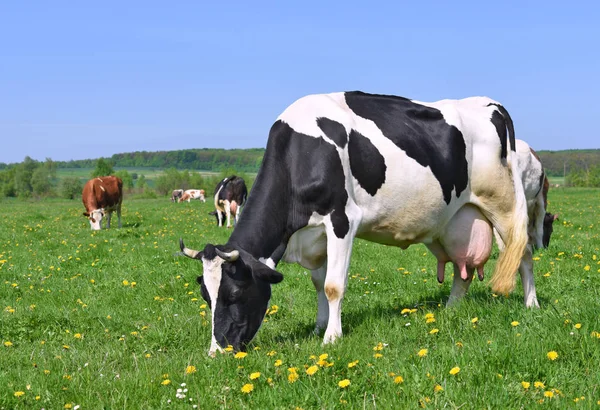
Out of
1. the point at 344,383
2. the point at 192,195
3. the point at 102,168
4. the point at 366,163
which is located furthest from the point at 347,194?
the point at 102,168

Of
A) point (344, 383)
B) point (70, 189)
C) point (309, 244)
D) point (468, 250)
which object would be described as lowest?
point (70, 189)

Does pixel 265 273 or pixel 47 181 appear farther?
pixel 47 181

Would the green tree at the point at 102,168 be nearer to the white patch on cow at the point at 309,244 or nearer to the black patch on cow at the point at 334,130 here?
the white patch on cow at the point at 309,244

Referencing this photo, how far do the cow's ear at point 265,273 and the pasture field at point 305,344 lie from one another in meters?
0.61

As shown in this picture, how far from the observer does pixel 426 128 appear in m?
7.01

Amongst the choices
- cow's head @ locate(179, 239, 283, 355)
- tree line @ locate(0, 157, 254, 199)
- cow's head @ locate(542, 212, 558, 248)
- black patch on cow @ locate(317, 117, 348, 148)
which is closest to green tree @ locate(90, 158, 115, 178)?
tree line @ locate(0, 157, 254, 199)

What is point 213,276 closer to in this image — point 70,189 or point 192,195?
point 192,195

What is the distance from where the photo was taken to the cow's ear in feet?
18.5

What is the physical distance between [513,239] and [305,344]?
3.22 metres

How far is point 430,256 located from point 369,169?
616 cm

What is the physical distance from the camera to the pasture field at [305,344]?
4117 mm

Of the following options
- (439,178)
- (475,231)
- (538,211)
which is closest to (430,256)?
(538,211)

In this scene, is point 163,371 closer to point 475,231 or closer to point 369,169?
point 369,169

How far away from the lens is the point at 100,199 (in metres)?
24.2
